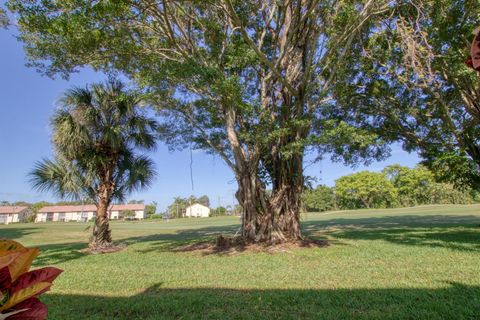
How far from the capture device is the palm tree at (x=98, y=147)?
1027 centimetres

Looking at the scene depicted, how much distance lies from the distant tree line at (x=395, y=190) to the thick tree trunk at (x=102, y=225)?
138 ft

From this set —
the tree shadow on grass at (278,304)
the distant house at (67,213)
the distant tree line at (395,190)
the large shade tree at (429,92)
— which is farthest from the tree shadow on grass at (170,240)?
the distant house at (67,213)

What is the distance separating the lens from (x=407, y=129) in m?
12.6

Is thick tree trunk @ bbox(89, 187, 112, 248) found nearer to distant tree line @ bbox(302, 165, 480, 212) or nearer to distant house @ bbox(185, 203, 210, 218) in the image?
distant tree line @ bbox(302, 165, 480, 212)

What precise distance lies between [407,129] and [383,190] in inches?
1643

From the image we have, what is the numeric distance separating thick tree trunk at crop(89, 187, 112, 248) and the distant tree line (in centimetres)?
4195

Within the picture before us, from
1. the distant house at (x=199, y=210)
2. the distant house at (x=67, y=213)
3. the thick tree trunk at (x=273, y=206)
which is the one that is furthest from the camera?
the distant house at (x=199, y=210)

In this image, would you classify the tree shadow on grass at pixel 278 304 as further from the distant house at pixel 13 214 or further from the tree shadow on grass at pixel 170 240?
the distant house at pixel 13 214

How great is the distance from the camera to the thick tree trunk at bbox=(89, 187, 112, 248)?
10.7 metres

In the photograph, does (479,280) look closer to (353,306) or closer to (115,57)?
(353,306)

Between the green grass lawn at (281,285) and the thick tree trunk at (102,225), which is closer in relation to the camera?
the green grass lawn at (281,285)

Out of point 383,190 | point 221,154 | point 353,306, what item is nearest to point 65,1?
point 221,154

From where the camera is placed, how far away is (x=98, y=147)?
419 inches

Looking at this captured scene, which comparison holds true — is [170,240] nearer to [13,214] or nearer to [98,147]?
[98,147]
